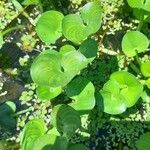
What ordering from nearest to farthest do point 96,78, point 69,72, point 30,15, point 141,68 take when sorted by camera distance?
1. point 69,72
2. point 141,68
3. point 96,78
4. point 30,15

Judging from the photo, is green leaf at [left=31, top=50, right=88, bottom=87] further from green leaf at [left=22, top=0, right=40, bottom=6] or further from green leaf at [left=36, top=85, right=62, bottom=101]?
A: green leaf at [left=22, top=0, right=40, bottom=6]

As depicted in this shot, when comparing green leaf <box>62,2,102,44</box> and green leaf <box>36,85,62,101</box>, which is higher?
green leaf <box>62,2,102,44</box>

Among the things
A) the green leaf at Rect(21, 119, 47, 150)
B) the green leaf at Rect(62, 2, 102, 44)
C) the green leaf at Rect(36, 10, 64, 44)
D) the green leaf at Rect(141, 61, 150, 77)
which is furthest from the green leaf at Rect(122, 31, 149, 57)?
the green leaf at Rect(21, 119, 47, 150)

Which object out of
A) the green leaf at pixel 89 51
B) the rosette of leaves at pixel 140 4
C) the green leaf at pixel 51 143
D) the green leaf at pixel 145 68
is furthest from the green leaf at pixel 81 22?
the green leaf at pixel 51 143

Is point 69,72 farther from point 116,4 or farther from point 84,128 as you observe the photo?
point 116,4

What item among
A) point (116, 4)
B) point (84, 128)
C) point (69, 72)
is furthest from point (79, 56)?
point (116, 4)

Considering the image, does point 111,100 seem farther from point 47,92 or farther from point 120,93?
point 47,92
